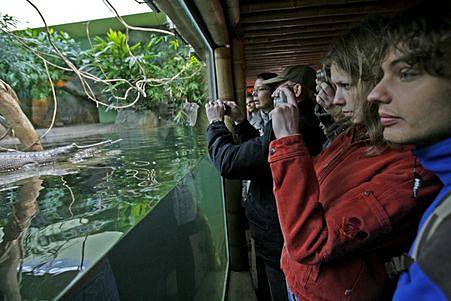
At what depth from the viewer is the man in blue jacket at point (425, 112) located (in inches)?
18.0

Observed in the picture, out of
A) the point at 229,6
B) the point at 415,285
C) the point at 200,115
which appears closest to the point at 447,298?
the point at 415,285

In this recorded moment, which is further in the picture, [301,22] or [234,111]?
[301,22]

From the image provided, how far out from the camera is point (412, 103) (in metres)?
0.56

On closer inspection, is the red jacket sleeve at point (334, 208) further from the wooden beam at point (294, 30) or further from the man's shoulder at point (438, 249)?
the wooden beam at point (294, 30)

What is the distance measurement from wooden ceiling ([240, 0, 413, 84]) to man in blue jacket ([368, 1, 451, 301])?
4.45ft

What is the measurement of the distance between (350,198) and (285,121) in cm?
28

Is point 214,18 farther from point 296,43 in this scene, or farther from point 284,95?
point 296,43

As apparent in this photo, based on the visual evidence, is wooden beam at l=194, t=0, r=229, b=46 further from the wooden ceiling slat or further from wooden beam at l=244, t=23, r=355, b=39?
the wooden ceiling slat

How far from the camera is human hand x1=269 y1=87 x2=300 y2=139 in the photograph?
86 centimetres

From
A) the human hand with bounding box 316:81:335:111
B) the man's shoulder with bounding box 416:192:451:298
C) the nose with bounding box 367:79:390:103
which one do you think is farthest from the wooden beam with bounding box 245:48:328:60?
the man's shoulder with bounding box 416:192:451:298

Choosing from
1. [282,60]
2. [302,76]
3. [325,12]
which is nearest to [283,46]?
[282,60]

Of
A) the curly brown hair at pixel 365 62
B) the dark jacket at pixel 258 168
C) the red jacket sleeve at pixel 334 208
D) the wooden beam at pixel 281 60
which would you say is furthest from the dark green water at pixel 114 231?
the wooden beam at pixel 281 60

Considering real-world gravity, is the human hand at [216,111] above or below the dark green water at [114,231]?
above

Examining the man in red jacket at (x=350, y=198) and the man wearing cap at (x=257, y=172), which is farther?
the man wearing cap at (x=257, y=172)
